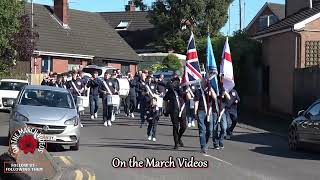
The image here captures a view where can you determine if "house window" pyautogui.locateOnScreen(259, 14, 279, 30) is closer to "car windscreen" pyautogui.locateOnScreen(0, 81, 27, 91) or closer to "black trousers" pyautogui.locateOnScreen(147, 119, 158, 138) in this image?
"car windscreen" pyautogui.locateOnScreen(0, 81, 27, 91)

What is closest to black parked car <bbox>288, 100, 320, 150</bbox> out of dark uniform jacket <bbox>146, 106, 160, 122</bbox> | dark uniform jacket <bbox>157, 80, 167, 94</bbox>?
dark uniform jacket <bbox>146, 106, 160, 122</bbox>

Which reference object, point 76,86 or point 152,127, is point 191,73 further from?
point 76,86

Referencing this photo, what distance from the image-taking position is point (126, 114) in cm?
2641

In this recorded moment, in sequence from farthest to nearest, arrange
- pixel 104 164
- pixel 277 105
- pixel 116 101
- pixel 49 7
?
pixel 49 7
pixel 277 105
pixel 116 101
pixel 104 164

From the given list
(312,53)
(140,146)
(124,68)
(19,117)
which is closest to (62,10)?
(124,68)

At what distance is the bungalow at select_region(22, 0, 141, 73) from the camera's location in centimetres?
4781

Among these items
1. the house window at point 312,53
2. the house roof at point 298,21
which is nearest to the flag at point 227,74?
the house roof at point 298,21

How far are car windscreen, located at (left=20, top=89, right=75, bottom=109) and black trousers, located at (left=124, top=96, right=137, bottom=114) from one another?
9222 millimetres

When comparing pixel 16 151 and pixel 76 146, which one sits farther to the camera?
pixel 76 146

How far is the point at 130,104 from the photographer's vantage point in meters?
25.6

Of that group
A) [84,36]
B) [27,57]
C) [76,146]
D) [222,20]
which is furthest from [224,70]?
[222,20]

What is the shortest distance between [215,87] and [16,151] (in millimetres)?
6367

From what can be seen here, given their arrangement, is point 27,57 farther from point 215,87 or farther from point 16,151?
point 16,151

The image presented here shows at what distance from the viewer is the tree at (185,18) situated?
57312 millimetres
